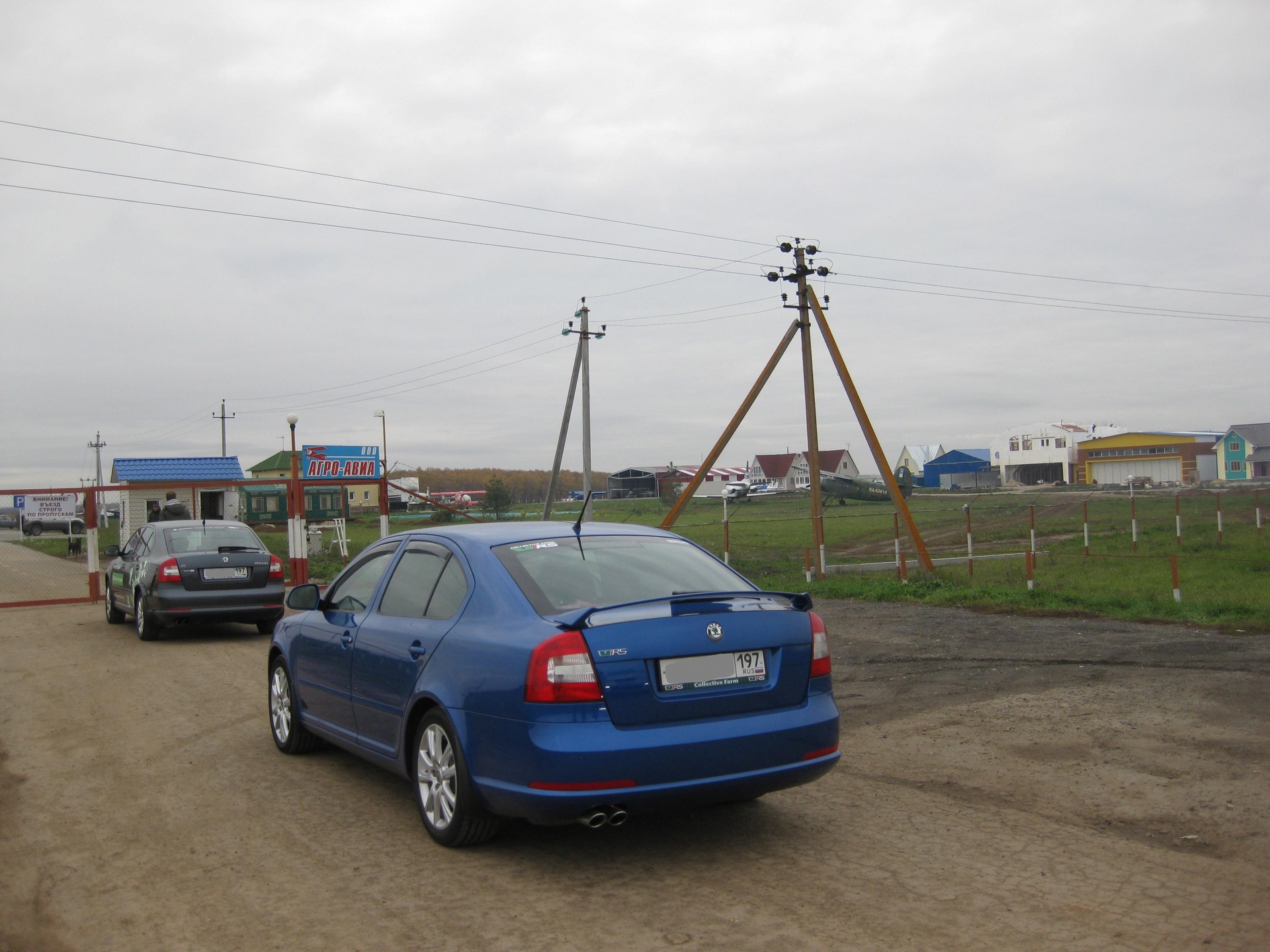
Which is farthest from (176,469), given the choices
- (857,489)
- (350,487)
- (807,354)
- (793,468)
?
(793,468)

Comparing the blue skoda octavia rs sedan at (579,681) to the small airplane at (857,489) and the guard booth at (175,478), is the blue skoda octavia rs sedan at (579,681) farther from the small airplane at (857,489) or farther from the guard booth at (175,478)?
the small airplane at (857,489)

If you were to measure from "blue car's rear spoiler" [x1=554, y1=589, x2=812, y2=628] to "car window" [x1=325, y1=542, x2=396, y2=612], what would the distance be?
1905mm

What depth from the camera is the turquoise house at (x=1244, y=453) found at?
149ft

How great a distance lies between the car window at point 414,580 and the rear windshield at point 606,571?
0.50 m

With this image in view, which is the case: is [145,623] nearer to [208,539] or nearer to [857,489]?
[208,539]

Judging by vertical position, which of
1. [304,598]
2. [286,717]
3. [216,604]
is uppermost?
[304,598]

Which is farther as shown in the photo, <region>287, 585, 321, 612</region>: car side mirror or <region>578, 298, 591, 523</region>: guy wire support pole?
<region>578, 298, 591, 523</region>: guy wire support pole

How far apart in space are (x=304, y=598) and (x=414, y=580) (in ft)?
3.98

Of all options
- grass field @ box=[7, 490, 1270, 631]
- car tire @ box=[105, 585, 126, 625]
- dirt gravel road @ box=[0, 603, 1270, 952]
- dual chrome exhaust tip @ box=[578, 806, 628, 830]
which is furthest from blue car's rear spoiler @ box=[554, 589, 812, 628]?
car tire @ box=[105, 585, 126, 625]

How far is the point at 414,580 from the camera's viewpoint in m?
5.57

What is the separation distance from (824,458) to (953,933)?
106 metres

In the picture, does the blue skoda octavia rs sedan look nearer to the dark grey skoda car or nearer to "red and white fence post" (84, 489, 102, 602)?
the dark grey skoda car

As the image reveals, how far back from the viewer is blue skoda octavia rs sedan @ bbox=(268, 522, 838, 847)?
4.22 m

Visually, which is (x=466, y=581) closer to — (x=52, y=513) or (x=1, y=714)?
(x=1, y=714)
